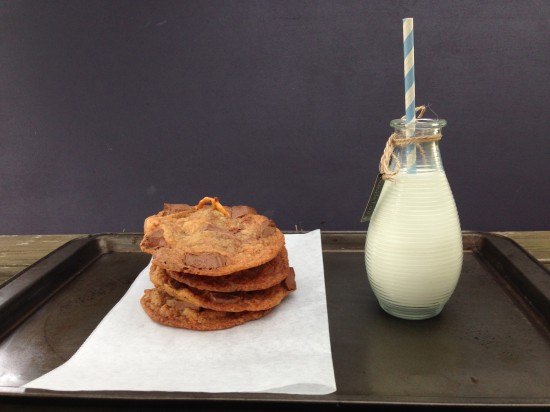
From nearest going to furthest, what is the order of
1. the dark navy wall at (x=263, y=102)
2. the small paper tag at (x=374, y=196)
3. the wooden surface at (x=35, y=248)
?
the small paper tag at (x=374, y=196), the wooden surface at (x=35, y=248), the dark navy wall at (x=263, y=102)

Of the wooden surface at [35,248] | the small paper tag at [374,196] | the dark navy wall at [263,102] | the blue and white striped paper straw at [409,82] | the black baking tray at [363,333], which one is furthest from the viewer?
the dark navy wall at [263,102]

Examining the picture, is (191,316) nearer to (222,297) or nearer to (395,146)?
(222,297)

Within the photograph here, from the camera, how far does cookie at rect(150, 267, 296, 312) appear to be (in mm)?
1192

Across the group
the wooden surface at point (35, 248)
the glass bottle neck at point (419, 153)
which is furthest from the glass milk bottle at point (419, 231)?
the wooden surface at point (35, 248)

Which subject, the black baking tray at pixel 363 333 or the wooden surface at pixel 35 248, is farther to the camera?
the wooden surface at pixel 35 248

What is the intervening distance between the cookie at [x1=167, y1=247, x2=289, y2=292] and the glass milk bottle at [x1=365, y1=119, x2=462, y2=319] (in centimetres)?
25

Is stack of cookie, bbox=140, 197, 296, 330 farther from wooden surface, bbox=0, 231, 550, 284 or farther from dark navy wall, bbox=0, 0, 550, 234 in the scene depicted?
dark navy wall, bbox=0, 0, 550, 234

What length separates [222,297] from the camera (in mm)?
1211

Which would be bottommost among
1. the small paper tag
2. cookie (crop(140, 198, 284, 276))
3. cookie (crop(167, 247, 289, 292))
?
cookie (crop(167, 247, 289, 292))

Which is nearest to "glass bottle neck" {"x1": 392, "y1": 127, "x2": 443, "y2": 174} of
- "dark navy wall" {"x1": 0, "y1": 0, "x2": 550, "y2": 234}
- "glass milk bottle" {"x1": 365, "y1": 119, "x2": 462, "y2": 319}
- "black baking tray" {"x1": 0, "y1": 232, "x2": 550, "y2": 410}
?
"glass milk bottle" {"x1": 365, "y1": 119, "x2": 462, "y2": 319}

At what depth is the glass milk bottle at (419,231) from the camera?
1.12m

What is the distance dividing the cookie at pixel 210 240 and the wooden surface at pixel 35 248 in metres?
0.56

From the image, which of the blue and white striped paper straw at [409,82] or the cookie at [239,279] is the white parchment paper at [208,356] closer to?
the cookie at [239,279]

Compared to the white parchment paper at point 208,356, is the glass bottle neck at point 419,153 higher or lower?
higher
